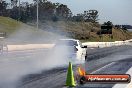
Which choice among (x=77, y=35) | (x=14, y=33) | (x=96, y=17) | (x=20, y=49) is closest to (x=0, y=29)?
(x=14, y=33)

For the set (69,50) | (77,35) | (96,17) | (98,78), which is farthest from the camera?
(96,17)

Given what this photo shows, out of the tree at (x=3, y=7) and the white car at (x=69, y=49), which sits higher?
the tree at (x=3, y=7)

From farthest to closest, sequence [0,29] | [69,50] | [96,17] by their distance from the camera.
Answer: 1. [96,17]
2. [0,29]
3. [69,50]

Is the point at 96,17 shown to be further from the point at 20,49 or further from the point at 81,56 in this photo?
the point at 81,56

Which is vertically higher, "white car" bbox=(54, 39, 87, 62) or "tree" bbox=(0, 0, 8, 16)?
"tree" bbox=(0, 0, 8, 16)

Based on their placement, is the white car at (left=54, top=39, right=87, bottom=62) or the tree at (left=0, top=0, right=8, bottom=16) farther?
the tree at (left=0, top=0, right=8, bottom=16)

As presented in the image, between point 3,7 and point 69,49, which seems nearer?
point 69,49

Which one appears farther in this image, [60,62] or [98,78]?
[60,62]

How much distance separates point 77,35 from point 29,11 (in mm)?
39021

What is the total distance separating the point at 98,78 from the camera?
12.3 m

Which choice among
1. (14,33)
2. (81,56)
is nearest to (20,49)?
(81,56)

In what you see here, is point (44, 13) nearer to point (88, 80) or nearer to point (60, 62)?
point (60, 62)

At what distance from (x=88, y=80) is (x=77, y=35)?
4096 inches

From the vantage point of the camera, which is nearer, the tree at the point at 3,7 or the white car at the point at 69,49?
the white car at the point at 69,49
